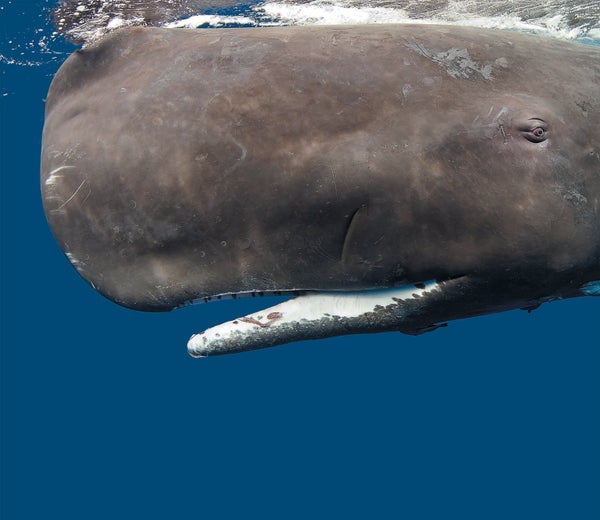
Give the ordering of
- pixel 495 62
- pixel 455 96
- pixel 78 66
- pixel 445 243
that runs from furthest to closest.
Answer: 1. pixel 78 66
2. pixel 495 62
3. pixel 455 96
4. pixel 445 243

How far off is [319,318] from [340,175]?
0.81 meters

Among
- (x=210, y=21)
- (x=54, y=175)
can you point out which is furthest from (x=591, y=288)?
(x=210, y=21)

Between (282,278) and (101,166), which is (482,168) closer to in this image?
(282,278)

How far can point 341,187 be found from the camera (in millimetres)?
3029

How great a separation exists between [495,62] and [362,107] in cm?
98

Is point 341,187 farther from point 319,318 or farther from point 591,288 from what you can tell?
point 591,288

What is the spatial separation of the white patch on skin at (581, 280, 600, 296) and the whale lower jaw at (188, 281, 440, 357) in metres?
1.04

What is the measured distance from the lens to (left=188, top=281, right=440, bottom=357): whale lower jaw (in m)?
3.12

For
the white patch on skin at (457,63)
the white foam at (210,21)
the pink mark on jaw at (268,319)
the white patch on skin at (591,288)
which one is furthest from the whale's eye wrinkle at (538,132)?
the white foam at (210,21)

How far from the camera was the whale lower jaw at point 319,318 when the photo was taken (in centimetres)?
312

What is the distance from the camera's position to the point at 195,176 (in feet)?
10.2

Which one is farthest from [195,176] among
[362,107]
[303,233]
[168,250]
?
[362,107]

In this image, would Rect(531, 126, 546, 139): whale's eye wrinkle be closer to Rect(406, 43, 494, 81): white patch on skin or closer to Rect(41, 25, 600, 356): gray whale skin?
Rect(41, 25, 600, 356): gray whale skin

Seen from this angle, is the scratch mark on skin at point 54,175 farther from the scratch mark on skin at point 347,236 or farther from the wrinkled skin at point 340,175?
the scratch mark on skin at point 347,236
